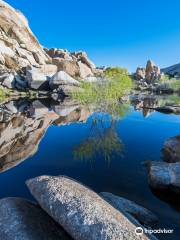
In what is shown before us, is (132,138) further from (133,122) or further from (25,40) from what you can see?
(25,40)

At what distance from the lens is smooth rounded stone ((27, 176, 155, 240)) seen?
4840mm

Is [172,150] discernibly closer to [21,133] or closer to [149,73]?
[21,133]

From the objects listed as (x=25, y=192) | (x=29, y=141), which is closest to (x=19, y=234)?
(x=25, y=192)

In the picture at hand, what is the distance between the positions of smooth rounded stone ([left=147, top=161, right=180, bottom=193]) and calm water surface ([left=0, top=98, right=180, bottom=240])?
0.42 m

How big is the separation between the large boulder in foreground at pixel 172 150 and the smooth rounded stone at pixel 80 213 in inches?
331

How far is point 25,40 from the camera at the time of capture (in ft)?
312

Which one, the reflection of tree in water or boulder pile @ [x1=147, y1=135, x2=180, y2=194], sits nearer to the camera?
boulder pile @ [x1=147, y1=135, x2=180, y2=194]

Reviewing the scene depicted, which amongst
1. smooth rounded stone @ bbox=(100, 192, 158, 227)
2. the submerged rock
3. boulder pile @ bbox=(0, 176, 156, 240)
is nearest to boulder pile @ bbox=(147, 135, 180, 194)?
smooth rounded stone @ bbox=(100, 192, 158, 227)

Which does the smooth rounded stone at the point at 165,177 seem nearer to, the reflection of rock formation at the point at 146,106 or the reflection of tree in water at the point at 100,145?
the reflection of tree in water at the point at 100,145

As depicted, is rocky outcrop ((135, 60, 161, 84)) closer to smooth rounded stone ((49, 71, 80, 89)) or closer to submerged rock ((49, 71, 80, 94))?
smooth rounded stone ((49, 71, 80, 89))

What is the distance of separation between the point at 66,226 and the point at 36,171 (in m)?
8.99

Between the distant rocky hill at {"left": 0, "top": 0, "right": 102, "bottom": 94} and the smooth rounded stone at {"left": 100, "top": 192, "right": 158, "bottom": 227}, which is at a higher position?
the distant rocky hill at {"left": 0, "top": 0, "right": 102, "bottom": 94}

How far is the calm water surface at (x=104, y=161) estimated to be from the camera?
1063cm

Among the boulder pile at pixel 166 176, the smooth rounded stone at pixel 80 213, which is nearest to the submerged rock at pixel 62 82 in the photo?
the boulder pile at pixel 166 176
